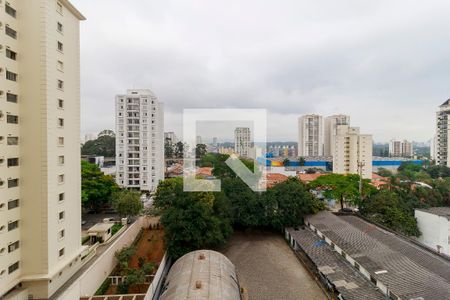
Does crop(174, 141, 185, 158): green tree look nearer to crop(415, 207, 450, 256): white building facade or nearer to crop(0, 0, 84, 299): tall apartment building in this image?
crop(415, 207, 450, 256): white building facade

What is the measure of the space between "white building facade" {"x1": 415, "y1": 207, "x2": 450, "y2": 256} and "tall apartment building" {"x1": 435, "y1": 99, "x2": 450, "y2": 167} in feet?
77.7

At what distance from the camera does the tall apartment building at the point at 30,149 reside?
602cm

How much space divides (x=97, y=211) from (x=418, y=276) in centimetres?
1592

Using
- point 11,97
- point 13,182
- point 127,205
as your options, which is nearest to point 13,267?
point 13,182

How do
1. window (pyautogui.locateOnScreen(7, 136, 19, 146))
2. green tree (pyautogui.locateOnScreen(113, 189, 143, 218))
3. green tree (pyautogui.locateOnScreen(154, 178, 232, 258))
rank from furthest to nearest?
green tree (pyautogui.locateOnScreen(113, 189, 143, 218)) → green tree (pyautogui.locateOnScreen(154, 178, 232, 258)) → window (pyautogui.locateOnScreen(7, 136, 19, 146))

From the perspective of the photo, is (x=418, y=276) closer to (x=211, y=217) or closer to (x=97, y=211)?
(x=211, y=217)

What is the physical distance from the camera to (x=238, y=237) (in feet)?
40.5

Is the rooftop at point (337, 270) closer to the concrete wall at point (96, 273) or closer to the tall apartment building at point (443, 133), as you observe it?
the concrete wall at point (96, 273)

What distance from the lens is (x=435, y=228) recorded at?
11820 millimetres

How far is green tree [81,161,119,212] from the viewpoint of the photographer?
45.3 ft

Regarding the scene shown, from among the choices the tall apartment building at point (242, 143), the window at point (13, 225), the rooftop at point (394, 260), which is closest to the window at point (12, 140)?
the window at point (13, 225)

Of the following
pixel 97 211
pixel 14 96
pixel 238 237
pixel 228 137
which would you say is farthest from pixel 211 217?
pixel 97 211

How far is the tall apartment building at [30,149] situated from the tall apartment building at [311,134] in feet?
134

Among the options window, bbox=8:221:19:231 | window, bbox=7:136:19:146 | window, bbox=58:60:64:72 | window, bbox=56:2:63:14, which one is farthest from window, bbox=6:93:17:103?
window, bbox=8:221:19:231
